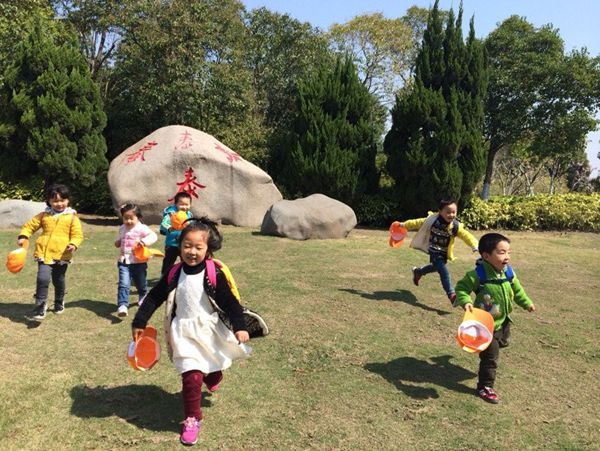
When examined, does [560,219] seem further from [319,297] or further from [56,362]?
[56,362]

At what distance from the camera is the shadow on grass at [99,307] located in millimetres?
5273

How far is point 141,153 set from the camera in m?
12.1

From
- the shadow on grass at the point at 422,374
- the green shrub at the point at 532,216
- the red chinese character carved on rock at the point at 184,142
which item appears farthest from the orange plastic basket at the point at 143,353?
the green shrub at the point at 532,216

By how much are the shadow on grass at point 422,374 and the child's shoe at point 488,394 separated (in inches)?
3.6

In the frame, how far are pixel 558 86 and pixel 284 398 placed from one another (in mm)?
19096

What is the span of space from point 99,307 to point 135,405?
2459 mm

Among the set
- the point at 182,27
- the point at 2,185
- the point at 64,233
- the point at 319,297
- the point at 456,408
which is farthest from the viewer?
the point at 182,27

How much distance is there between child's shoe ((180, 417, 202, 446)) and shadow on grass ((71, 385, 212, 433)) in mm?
135

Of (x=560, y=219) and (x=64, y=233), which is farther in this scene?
(x=560, y=219)

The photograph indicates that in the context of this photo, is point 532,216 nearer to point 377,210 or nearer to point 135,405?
point 377,210

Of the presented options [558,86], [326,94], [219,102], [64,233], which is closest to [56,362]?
[64,233]

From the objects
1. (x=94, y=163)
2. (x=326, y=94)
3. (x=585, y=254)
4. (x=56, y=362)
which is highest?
(x=326, y=94)

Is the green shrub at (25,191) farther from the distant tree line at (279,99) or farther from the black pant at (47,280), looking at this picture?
the black pant at (47,280)

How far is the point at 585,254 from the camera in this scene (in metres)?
10.6
